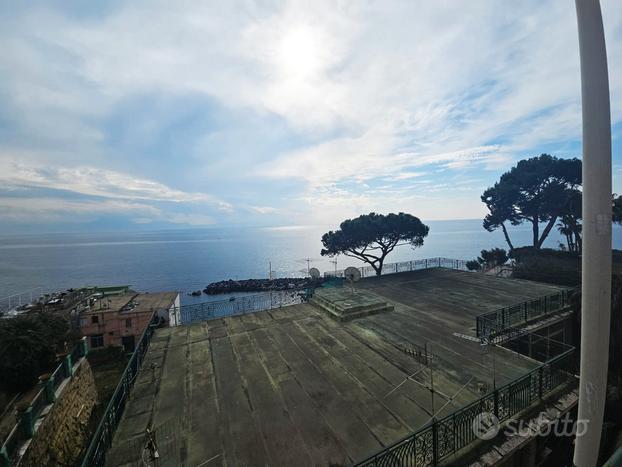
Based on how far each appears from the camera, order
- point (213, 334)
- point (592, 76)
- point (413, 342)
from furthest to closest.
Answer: point (213, 334)
point (413, 342)
point (592, 76)

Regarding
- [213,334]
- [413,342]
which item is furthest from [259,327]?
[413,342]

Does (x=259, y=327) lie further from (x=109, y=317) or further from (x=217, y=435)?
(x=109, y=317)

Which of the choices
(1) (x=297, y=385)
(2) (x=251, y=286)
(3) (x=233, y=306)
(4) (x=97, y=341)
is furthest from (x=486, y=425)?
(2) (x=251, y=286)

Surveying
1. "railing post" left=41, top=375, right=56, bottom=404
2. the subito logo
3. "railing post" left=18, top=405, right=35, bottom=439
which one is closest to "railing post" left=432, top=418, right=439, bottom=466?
the subito logo

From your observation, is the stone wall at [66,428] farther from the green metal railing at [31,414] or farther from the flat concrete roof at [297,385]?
the flat concrete roof at [297,385]

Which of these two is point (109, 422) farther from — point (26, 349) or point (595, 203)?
point (26, 349)

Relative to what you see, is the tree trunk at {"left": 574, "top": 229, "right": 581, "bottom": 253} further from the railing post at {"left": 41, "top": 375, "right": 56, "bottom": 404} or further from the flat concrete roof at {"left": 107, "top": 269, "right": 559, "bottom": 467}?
the railing post at {"left": 41, "top": 375, "right": 56, "bottom": 404}
